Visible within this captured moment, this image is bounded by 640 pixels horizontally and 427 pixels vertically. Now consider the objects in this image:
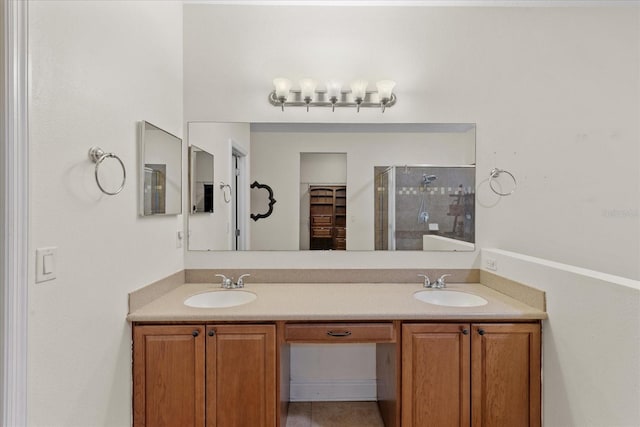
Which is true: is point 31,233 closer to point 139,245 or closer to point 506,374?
point 139,245

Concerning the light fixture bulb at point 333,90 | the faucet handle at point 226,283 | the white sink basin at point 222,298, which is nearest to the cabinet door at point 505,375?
the white sink basin at point 222,298

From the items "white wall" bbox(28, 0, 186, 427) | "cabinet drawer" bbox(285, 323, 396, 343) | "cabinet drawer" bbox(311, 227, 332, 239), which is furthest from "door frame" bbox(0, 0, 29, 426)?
"cabinet drawer" bbox(311, 227, 332, 239)

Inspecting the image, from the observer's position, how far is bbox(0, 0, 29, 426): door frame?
965 millimetres

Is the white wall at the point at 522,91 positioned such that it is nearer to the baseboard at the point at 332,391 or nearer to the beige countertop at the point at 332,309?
the beige countertop at the point at 332,309

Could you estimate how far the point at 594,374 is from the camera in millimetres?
1360

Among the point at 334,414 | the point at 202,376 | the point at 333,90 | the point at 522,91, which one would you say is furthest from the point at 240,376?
the point at 522,91

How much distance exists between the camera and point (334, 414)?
6.94 feet

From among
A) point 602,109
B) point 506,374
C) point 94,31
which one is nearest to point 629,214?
point 602,109

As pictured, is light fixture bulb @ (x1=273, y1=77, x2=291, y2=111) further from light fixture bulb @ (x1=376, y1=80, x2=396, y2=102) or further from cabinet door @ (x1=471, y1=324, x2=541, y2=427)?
cabinet door @ (x1=471, y1=324, x2=541, y2=427)

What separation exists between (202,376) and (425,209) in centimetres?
163

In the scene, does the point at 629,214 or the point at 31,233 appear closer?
the point at 31,233

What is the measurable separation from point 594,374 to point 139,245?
2.11m

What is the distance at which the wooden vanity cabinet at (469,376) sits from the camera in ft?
5.22

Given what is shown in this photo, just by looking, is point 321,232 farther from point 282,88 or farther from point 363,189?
point 282,88
